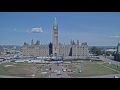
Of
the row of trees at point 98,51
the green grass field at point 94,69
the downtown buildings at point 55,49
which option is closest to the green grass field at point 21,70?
the downtown buildings at point 55,49

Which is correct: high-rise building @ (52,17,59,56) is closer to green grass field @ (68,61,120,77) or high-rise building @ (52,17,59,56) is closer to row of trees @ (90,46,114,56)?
green grass field @ (68,61,120,77)

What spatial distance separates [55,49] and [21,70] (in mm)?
836

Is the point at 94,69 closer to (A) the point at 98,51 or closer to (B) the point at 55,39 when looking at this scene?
(A) the point at 98,51

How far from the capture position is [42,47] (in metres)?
4.94

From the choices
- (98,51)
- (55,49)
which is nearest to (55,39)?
(55,49)

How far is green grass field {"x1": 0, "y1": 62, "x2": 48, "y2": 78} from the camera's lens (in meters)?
4.86

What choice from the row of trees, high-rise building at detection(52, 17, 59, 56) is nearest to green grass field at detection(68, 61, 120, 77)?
the row of trees

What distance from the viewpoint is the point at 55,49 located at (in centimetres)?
498

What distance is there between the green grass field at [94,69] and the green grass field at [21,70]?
2.24 ft

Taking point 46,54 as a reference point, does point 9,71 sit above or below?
below

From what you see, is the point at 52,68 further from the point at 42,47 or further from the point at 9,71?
the point at 9,71
